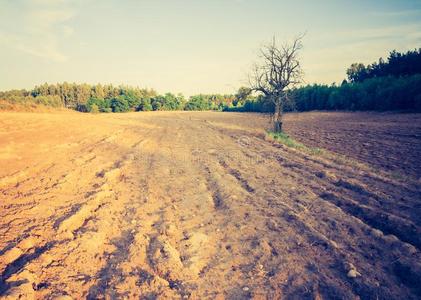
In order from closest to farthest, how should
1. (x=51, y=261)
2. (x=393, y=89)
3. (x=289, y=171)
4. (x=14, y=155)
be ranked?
(x=51, y=261) → (x=289, y=171) → (x=14, y=155) → (x=393, y=89)

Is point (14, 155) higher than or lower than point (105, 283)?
higher

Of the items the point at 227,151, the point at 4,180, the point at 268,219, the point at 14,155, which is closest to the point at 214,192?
the point at 268,219

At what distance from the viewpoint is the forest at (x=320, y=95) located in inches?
1304

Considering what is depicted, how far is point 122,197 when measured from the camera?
252 inches

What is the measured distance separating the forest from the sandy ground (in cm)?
1419

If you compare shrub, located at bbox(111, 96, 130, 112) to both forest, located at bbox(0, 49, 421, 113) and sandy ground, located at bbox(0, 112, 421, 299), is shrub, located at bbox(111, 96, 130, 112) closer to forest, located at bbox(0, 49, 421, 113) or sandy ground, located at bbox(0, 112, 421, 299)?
forest, located at bbox(0, 49, 421, 113)

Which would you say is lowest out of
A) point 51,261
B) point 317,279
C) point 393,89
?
point 317,279

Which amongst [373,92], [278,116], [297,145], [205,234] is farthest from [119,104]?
[205,234]

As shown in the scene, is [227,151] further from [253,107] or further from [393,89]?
[253,107]

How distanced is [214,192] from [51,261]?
12.6 feet

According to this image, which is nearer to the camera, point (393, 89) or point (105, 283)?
point (105, 283)

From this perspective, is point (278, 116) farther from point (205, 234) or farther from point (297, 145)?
point (205, 234)

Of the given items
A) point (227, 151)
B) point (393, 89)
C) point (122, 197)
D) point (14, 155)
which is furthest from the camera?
point (393, 89)

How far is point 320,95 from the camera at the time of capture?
54.5 meters
